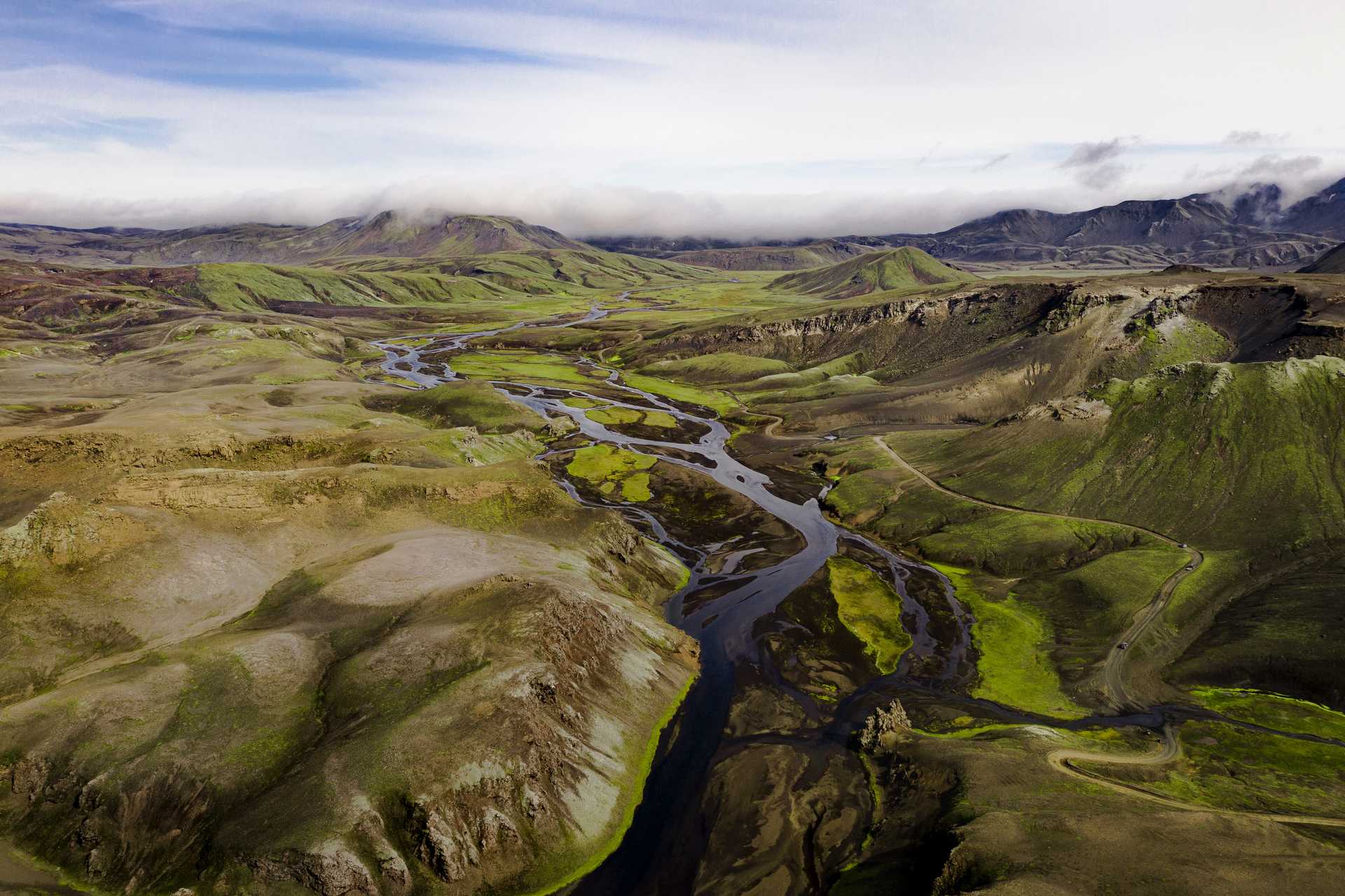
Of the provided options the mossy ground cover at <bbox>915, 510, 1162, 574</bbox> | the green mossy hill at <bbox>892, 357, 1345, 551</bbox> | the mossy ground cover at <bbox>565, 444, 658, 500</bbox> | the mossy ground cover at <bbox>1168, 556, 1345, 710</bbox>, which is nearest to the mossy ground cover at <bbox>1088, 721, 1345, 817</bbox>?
the mossy ground cover at <bbox>1168, 556, 1345, 710</bbox>

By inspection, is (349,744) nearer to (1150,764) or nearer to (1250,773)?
(1150,764)

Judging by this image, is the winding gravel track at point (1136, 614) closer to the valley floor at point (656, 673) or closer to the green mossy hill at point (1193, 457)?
the valley floor at point (656, 673)

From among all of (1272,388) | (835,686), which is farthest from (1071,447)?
(835,686)

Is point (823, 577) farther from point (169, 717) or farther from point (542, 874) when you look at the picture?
point (169, 717)

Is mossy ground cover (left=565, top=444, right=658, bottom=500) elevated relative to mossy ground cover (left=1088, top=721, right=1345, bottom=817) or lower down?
A: elevated

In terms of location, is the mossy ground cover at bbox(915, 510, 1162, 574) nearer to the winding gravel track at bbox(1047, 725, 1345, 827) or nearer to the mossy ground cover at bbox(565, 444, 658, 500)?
the winding gravel track at bbox(1047, 725, 1345, 827)

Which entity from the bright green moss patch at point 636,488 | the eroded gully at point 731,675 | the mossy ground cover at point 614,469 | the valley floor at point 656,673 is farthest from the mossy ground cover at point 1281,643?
the mossy ground cover at point 614,469

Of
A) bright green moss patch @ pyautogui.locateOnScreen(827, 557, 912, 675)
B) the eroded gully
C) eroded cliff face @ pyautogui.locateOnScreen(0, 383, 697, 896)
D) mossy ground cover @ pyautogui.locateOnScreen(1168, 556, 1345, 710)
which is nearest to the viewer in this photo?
eroded cliff face @ pyautogui.locateOnScreen(0, 383, 697, 896)
